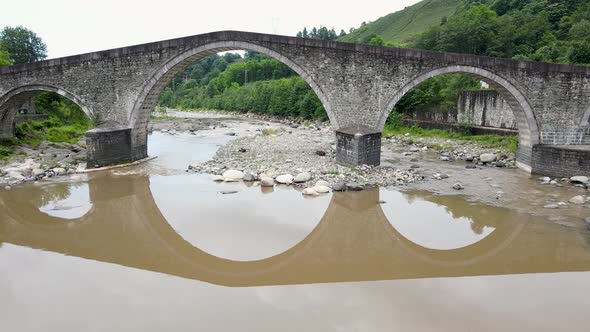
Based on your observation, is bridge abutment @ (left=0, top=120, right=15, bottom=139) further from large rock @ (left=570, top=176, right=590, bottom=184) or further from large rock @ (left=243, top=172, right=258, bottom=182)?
large rock @ (left=570, top=176, right=590, bottom=184)

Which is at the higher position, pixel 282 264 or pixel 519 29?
pixel 519 29

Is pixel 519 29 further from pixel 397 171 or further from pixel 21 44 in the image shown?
pixel 21 44

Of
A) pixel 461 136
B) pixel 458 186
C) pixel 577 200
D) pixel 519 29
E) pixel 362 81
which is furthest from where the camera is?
pixel 519 29

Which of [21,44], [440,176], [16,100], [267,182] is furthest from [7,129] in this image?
[21,44]

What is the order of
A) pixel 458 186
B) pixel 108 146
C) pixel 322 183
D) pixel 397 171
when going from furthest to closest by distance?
pixel 108 146 < pixel 397 171 < pixel 458 186 < pixel 322 183

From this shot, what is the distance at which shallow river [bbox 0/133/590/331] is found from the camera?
15.5 feet

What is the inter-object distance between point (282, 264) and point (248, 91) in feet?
155

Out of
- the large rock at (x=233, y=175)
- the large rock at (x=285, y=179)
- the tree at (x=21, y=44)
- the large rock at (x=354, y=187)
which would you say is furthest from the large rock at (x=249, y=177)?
the tree at (x=21, y=44)

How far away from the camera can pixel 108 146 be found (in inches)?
524

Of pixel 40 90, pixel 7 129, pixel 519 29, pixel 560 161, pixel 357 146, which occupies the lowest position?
pixel 560 161

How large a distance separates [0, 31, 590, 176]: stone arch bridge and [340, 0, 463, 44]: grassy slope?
5167 cm

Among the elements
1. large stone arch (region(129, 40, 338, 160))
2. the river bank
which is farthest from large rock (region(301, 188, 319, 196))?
large stone arch (region(129, 40, 338, 160))

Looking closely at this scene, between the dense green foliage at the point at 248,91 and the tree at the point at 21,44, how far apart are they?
21.2 meters

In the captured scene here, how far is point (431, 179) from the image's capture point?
462 inches
